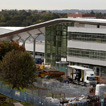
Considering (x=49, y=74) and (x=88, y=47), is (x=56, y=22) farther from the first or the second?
(x=49, y=74)

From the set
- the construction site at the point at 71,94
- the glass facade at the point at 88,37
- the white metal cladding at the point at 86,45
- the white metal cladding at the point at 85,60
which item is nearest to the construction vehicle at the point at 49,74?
the construction site at the point at 71,94

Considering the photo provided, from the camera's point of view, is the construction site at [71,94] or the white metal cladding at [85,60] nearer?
the construction site at [71,94]

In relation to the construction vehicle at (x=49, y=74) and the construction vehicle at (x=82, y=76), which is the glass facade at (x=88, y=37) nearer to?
the construction vehicle at (x=82, y=76)

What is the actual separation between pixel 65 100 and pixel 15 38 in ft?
161

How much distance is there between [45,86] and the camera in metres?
47.5

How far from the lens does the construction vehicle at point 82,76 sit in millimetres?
52641

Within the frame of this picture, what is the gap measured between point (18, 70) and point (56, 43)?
27744mm

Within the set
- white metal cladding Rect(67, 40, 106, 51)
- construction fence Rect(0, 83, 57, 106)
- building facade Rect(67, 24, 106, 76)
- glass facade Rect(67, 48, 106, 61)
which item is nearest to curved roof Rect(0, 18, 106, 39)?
building facade Rect(67, 24, 106, 76)

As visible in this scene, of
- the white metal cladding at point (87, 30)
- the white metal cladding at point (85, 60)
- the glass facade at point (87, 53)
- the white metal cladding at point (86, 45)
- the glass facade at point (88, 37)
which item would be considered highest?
the white metal cladding at point (87, 30)

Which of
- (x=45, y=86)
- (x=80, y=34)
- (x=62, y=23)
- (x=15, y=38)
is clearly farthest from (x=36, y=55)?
(x=45, y=86)

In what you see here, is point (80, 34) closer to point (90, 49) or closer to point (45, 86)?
point (90, 49)

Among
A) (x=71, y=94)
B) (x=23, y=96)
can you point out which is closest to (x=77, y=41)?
(x=71, y=94)

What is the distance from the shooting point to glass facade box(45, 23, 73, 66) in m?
70.4

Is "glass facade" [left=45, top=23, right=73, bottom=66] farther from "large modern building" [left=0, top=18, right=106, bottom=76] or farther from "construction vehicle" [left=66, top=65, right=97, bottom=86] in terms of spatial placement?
"construction vehicle" [left=66, top=65, right=97, bottom=86]
